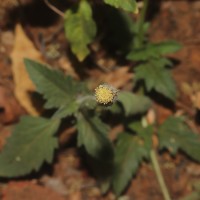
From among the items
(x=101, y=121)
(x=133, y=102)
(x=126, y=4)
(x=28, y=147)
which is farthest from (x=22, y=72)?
(x=126, y=4)

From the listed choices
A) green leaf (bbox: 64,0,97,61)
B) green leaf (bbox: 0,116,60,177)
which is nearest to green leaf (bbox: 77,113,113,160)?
green leaf (bbox: 0,116,60,177)

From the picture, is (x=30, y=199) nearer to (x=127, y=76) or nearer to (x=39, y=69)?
(x=39, y=69)

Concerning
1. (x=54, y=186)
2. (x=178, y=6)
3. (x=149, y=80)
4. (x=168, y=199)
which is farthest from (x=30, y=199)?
(x=178, y=6)

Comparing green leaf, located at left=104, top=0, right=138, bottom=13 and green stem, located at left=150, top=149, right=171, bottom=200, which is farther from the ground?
green leaf, located at left=104, top=0, right=138, bottom=13

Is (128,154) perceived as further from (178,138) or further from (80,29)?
(80,29)

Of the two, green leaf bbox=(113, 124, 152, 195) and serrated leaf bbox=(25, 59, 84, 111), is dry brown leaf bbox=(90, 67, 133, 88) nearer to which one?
green leaf bbox=(113, 124, 152, 195)

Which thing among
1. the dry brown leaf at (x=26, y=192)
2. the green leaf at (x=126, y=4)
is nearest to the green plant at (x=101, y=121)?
the dry brown leaf at (x=26, y=192)

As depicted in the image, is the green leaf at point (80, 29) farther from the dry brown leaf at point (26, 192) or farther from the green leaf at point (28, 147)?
the dry brown leaf at point (26, 192)
